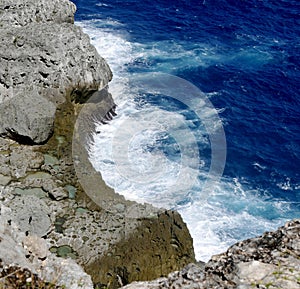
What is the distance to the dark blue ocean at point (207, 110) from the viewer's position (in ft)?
120

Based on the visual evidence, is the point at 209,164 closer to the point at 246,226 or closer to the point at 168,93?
the point at 246,226

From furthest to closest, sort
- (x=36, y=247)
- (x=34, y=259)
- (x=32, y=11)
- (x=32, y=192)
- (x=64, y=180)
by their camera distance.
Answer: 1. (x=32, y=11)
2. (x=64, y=180)
3. (x=32, y=192)
4. (x=36, y=247)
5. (x=34, y=259)

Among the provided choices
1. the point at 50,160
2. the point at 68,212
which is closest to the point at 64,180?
the point at 50,160

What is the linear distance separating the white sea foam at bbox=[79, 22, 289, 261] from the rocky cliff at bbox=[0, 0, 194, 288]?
278cm

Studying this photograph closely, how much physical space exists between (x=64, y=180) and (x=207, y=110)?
20255mm

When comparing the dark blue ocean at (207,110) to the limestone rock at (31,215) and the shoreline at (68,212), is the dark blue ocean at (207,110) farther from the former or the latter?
the limestone rock at (31,215)

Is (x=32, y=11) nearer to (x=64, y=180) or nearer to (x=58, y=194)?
(x=64, y=180)

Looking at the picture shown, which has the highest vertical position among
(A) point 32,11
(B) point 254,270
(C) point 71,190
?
(B) point 254,270

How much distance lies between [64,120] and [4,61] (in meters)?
7.05

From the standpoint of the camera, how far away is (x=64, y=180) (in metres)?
30.9

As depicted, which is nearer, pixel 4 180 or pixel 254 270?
pixel 254 270

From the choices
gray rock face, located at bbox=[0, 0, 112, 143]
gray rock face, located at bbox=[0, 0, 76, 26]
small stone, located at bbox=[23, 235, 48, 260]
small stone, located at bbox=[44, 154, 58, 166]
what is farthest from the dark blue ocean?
small stone, located at bbox=[23, 235, 48, 260]

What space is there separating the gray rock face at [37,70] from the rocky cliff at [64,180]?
0.25ft

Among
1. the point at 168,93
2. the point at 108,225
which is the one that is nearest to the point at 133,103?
the point at 168,93
